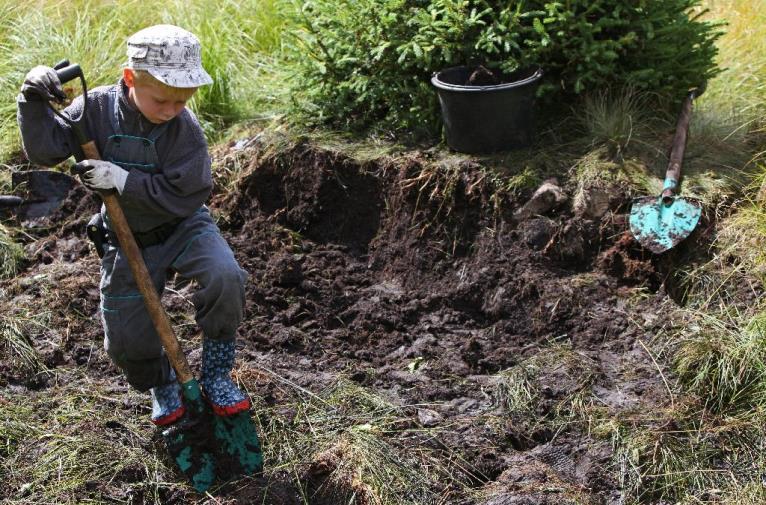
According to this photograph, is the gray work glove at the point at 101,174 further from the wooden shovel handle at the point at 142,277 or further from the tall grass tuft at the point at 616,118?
the tall grass tuft at the point at 616,118

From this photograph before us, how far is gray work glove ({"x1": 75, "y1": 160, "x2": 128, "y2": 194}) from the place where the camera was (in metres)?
3.23

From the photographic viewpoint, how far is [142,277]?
11.3ft

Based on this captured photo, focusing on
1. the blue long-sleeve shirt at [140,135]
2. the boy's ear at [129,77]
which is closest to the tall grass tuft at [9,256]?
the blue long-sleeve shirt at [140,135]

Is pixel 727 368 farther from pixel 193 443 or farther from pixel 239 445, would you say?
pixel 193 443

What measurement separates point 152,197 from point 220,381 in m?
0.75

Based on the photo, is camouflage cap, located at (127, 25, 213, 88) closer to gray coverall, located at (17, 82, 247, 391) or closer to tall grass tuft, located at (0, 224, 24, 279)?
gray coverall, located at (17, 82, 247, 391)

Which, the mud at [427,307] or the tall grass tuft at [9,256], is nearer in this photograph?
the mud at [427,307]

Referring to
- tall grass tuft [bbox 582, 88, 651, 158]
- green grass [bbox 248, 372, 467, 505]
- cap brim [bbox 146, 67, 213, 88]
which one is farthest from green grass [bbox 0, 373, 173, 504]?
tall grass tuft [bbox 582, 88, 651, 158]

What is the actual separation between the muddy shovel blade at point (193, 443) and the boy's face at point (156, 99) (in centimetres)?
96

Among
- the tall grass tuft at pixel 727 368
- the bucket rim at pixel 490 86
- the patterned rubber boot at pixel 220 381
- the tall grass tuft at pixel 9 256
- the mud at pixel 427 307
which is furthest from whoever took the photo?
the tall grass tuft at pixel 9 256

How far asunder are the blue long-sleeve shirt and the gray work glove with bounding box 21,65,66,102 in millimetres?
66

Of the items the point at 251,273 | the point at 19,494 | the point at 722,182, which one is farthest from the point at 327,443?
the point at 722,182

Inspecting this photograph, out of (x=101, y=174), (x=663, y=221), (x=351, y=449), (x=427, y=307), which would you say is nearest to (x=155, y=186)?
(x=101, y=174)

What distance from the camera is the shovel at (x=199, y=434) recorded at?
3500 mm
